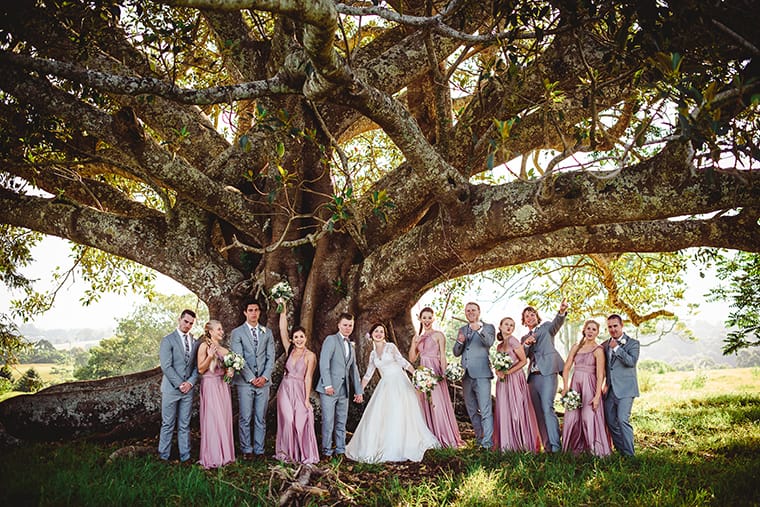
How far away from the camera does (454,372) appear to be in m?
7.28

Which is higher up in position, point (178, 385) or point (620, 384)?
point (178, 385)

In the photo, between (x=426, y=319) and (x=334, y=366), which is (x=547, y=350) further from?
(x=334, y=366)

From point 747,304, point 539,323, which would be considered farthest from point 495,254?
point 747,304

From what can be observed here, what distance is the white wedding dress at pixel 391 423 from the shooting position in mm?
6680

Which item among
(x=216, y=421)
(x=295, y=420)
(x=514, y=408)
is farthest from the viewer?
(x=514, y=408)

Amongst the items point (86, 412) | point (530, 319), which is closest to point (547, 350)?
point (530, 319)

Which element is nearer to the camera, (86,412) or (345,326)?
(345,326)

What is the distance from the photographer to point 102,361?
2884cm

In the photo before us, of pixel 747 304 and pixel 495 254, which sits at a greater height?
pixel 495 254

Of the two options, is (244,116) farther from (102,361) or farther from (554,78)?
(102,361)

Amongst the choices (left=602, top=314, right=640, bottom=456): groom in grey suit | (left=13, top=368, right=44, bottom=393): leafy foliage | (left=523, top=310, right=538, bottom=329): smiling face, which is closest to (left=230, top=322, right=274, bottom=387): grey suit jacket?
(left=523, top=310, right=538, bottom=329): smiling face

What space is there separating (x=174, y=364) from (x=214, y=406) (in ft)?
2.35

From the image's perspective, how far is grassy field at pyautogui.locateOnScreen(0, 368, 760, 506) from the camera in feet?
14.9

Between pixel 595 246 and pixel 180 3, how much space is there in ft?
19.9
